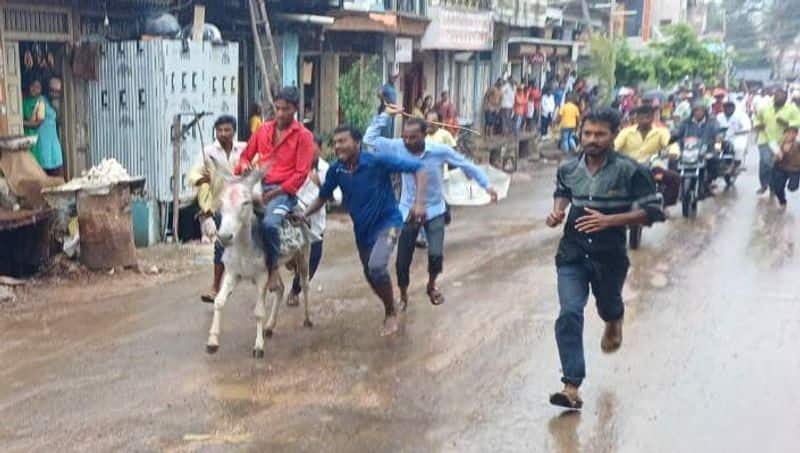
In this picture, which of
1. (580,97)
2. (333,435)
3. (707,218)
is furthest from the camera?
(580,97)

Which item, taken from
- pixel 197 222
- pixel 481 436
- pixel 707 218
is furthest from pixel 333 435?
pixel 707 218

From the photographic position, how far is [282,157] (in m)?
7.85

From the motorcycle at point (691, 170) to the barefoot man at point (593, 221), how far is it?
8605mm

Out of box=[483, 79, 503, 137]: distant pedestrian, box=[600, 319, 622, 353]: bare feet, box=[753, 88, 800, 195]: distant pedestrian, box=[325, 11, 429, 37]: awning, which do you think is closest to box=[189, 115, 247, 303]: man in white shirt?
box=[600, 319, 622, 353]: bare feet

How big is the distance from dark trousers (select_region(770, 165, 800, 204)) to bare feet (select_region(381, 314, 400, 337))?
383 inches

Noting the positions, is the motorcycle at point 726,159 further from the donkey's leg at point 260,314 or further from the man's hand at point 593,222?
the man's hand at point 593,222

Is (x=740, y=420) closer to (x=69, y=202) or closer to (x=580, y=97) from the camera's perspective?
(x=69, y=202)

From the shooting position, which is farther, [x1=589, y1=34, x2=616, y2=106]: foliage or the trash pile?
[x1=589, y1=34, x2=616, y2=106]: foliage

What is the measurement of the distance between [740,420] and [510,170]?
56.1 ft

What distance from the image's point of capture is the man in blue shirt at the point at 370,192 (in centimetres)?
757

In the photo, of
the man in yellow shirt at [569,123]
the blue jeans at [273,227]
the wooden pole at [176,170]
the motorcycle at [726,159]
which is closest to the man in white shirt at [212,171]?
the blue jeans at [273,227]

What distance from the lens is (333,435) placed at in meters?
5.71

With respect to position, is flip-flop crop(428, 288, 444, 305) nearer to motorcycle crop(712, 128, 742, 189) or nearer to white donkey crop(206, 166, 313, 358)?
white donkey crop(206, 166, 313, 358)

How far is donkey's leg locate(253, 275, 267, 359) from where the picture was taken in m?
7.34
